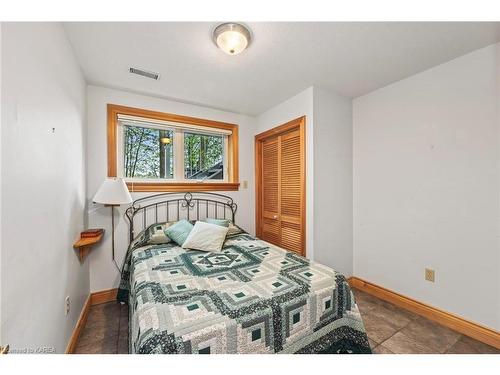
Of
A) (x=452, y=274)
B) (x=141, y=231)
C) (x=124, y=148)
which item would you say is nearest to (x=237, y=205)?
(x=141, y=231)

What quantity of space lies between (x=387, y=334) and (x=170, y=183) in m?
2.66

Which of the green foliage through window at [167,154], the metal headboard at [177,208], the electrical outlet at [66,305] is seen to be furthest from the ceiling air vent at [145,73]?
the electrical outlet at [66,305]

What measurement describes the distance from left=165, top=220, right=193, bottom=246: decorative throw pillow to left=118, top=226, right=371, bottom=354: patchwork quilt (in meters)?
0.40

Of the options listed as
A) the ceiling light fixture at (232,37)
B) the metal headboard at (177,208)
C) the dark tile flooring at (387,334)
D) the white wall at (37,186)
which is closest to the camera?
the white wall at (37,186)

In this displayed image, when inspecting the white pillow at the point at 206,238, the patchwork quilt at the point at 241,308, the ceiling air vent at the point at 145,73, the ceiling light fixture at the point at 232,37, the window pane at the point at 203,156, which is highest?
the ceiling air vent at the point at 145,73

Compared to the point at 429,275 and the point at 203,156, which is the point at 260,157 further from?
the point at 429,275

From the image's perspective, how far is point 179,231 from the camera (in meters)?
2.27

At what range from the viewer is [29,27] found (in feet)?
3.30

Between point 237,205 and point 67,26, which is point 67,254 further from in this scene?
point 237,205

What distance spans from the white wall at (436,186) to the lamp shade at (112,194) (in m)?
2.66

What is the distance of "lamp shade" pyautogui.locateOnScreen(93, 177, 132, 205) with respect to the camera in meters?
2.01

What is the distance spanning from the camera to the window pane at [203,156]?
2.92 m

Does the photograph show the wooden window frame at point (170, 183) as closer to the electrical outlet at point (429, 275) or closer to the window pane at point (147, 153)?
the window pane at point (147, 153)

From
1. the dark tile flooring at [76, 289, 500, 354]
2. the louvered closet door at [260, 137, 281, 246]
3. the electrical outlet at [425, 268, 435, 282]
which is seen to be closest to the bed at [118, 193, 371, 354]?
the dark tile flooring at [76, 289, 500, 354]
